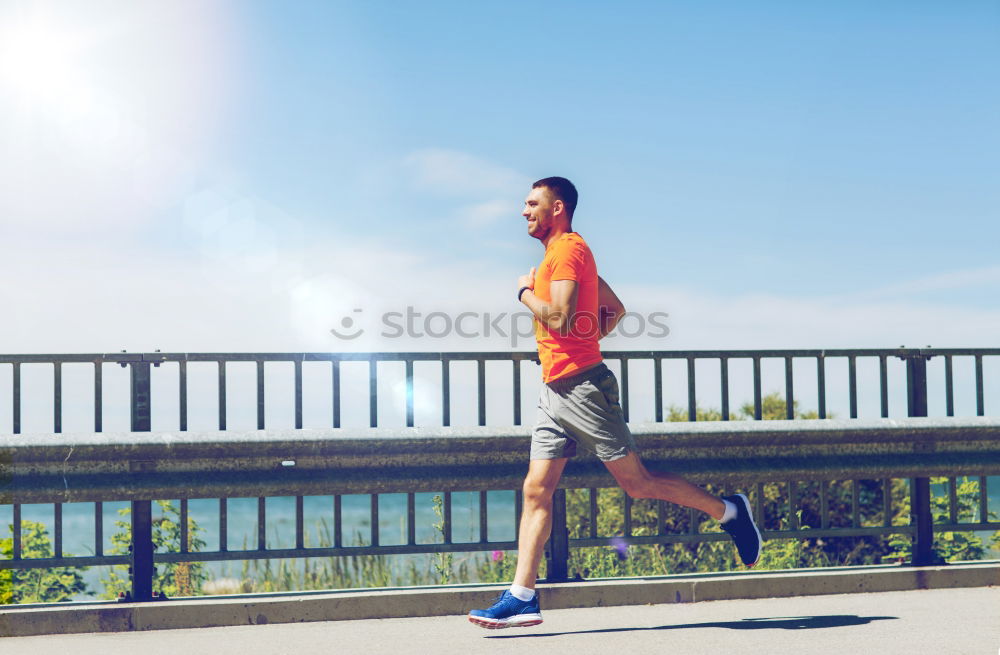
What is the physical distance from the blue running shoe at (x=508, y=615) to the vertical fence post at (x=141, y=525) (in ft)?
6.20

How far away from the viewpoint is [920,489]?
264 inches

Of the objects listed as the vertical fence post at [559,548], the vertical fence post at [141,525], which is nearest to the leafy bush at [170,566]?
the vertical fence post at [141,525]

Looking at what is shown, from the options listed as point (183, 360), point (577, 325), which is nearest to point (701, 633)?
point (577, 325)

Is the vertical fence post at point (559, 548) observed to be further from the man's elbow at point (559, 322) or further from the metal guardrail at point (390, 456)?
the man's elbow at point (559, 322)

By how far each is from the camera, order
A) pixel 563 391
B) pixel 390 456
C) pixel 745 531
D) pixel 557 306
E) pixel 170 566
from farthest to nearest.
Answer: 1. pixel 170 566
2. pixel 390 456
3. pixel 745 531
4. pixel 563 391
5. pixel 557 306

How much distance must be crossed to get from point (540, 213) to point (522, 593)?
6.15 feet

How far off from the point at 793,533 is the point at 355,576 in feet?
12.7

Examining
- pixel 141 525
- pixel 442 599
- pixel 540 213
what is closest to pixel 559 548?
pixel 442 599

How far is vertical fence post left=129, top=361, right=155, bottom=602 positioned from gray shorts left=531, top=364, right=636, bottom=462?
2145mm

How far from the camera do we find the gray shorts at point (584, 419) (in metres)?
5.17

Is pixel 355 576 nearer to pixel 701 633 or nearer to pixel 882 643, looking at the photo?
pixel 701 633

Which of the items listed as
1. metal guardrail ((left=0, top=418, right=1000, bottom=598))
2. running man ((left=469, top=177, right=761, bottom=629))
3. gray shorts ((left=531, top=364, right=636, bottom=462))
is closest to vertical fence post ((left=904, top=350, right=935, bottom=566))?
metal guardrail ((left=0, top=418, right=1000, bottom=598))

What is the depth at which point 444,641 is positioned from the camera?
4.93 metres

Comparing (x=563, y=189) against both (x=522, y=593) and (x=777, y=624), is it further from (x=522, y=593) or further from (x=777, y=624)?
(x=777, y=624)
